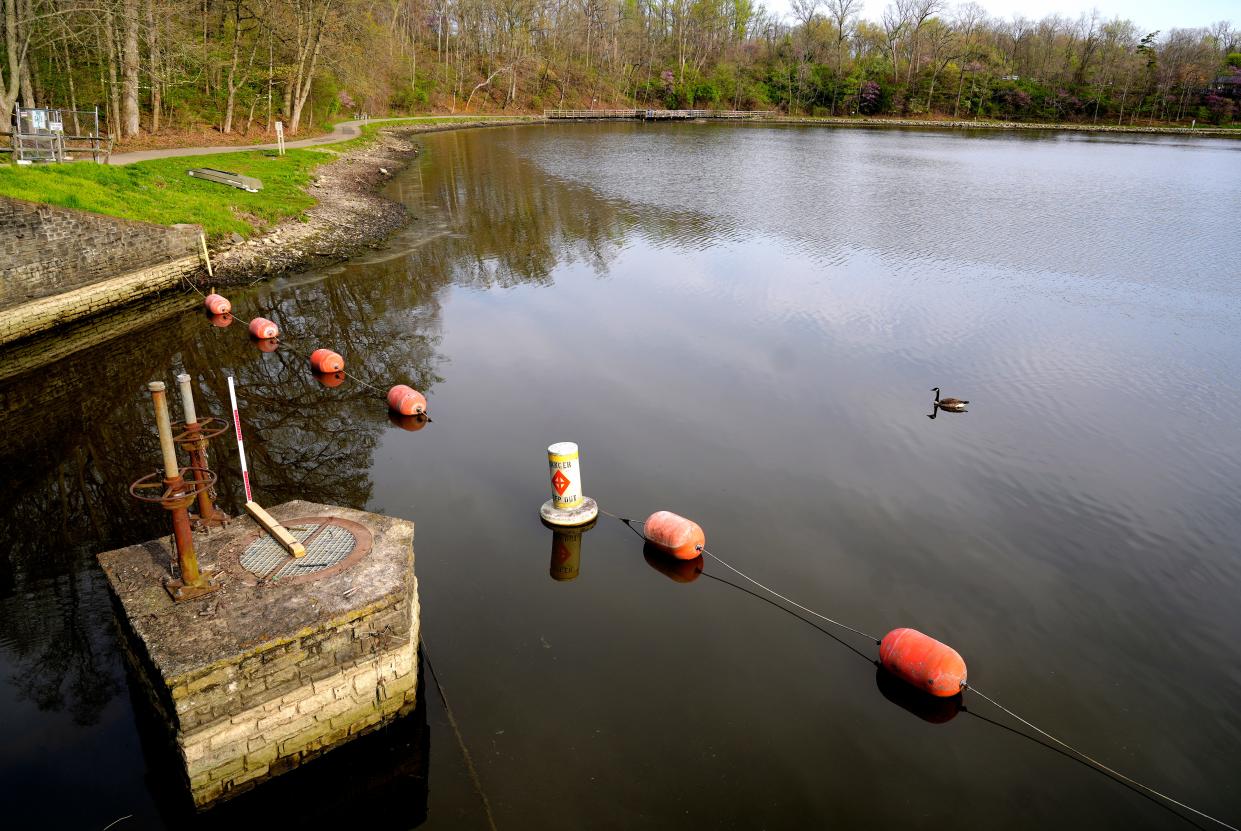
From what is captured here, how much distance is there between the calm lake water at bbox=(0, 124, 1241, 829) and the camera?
7492mm

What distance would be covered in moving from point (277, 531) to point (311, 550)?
472 mm

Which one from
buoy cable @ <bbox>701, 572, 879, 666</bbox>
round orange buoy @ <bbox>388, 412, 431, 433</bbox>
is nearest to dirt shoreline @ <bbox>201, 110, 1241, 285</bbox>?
round orange buoy @ <bbox>388, 412, 431, 433</bbox>

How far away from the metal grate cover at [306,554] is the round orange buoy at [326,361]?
29.6 feet

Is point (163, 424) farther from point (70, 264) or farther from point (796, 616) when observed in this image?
point (70, 264)

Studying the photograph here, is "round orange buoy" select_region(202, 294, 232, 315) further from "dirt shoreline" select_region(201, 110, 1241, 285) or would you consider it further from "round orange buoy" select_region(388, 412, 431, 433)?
"round orange buoy" select_region(388, 412, 431, 433)

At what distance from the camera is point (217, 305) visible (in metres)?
20.8

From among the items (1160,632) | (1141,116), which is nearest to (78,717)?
(1160,632)

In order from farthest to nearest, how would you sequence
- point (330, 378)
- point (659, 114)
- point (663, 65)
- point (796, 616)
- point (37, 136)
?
point (663, 65), point (659, 114), point (37, 136), point (330, 378), point (796, 616)

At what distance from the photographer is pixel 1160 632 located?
383 inches

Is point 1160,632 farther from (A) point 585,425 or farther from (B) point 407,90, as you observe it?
(B) point 407,90

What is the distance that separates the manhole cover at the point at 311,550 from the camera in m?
7.69

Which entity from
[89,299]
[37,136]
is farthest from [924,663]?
[37,136]

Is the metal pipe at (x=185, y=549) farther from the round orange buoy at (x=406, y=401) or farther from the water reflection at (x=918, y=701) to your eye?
the round orange buoy at (x=406, y=401)

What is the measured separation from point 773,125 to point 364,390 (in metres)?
95.8
